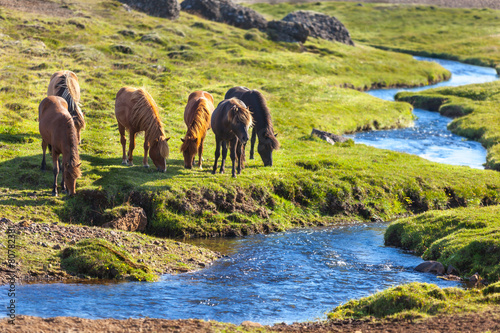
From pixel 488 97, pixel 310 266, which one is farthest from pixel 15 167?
pixel 488 97

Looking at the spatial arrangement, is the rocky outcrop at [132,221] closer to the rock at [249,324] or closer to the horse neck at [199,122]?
the horse neck at [199,122]

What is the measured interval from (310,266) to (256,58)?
152 feet

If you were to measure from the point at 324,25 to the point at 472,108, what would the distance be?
154 feet

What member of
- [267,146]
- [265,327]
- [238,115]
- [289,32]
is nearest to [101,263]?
[265,327]

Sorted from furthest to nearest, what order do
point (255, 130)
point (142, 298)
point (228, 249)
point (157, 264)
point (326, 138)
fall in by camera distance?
1. point (326, 138)
2. point (255, 130)
3. point (228, 249)
4. point (157, 264)
5. point (142, 298)

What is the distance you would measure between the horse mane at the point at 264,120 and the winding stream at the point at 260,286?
5.84m

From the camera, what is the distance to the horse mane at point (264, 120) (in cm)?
2641

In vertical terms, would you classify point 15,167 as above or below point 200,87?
Result: below

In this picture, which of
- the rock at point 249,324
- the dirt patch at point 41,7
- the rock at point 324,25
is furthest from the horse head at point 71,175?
the rock at point 324,25

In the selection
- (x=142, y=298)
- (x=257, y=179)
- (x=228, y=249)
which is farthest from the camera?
(x=257, y=179)

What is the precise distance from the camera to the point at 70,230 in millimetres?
17500

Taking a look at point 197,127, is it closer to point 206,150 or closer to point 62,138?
point 206,150

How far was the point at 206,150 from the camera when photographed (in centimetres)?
2978

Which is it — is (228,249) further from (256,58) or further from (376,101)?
Answer: (256,58)
